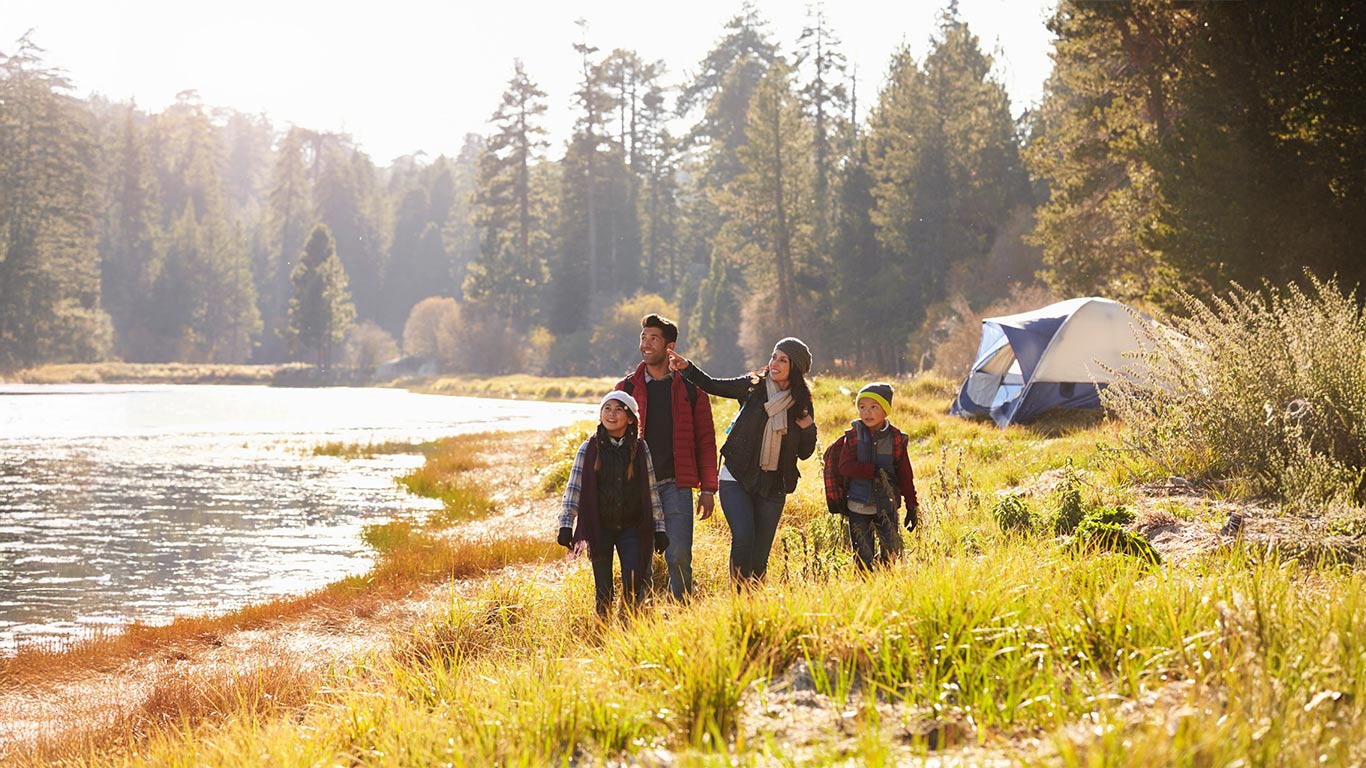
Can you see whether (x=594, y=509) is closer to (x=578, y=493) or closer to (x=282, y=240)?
(x=578, y=493)

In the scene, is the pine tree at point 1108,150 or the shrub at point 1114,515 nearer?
the shrub at point 1114,515

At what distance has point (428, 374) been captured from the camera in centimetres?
7569

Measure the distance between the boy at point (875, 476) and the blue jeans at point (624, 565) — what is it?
4.69 ft

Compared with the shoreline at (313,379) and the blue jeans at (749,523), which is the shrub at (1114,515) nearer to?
the blue jeans at (749,523)

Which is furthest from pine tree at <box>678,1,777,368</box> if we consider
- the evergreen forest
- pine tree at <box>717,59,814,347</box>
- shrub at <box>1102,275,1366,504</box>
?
shrub at <box>1102,275,1366,504</box>

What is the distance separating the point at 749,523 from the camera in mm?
6555

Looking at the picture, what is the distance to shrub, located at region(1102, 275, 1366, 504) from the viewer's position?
749cm

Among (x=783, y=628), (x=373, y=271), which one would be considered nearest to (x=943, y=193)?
(x=783, y=628)

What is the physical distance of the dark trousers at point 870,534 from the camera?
6.64 metres

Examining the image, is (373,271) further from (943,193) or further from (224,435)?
(224,435)

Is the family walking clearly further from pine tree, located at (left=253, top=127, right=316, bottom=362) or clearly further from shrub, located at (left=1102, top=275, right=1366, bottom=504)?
pine tree, located at (left=253, top=127, right=316, bottom=362)

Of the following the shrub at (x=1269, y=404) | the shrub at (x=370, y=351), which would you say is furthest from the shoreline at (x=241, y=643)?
the shrub at (x=370, y=351)

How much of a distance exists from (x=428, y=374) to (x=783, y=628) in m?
74.0

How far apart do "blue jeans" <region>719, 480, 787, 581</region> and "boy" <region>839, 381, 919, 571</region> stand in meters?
0.52
